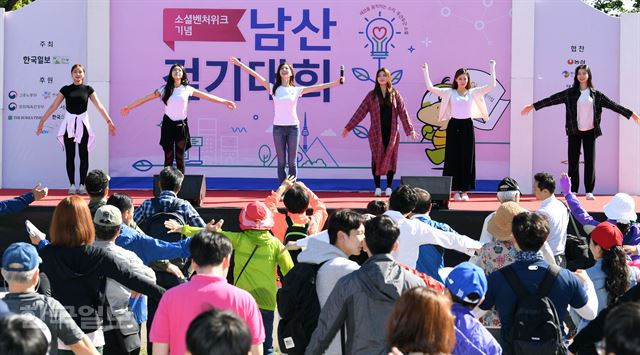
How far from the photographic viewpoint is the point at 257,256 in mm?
5227

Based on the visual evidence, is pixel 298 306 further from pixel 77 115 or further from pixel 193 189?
pixel 77 115

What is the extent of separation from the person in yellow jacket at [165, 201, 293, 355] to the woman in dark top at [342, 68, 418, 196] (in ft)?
17.7

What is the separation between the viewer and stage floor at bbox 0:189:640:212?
982cm

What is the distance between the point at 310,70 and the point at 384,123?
1.63 m

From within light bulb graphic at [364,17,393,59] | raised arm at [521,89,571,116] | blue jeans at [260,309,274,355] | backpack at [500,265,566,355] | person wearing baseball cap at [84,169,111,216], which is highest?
light bulb graphic at [364,17,393,59]

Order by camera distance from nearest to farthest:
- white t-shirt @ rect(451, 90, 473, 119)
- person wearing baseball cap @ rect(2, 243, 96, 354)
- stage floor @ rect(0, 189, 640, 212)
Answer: person wearing baseball cap @ rect(2, 243, 96, 354), stage floor @ rect(0, 189, 640, 212), white t-shirt @ rect(451, 90, 473, 119)

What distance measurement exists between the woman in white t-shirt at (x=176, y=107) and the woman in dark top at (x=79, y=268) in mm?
6099

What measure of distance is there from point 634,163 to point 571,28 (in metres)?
1.72

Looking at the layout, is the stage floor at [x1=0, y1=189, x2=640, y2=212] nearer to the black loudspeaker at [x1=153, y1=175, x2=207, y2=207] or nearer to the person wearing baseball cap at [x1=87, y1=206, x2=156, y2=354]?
the black loudspeaker at [x1=153, y1=175, x2=207, y2=207]

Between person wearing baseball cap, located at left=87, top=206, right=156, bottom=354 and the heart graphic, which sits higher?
the heart graphic

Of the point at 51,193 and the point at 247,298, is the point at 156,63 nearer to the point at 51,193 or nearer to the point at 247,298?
the point at 51,193

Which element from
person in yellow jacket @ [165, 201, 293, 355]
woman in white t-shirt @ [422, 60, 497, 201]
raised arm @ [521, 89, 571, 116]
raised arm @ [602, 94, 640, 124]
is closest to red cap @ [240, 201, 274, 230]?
person in yellow jacket @ [165, 201, 293, 355]

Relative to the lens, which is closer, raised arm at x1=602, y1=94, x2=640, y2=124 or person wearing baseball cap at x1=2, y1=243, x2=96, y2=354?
person wearing baseball cap at x1=2, y1=243, x2=96, y2=354

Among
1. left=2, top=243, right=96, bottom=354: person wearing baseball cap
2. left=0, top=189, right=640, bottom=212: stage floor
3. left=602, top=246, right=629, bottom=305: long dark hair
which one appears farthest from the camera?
left=0, top=189, right=640, bottom=212: stage floor
